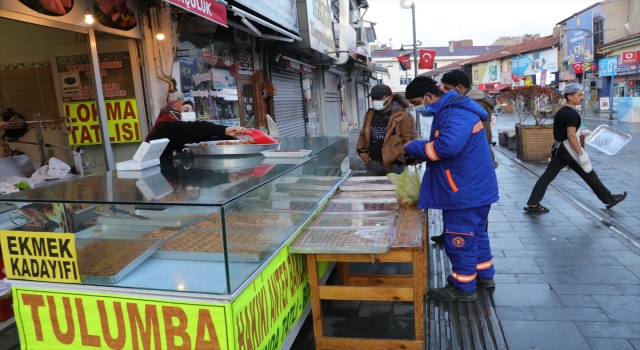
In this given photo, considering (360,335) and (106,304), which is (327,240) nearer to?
(360,335)

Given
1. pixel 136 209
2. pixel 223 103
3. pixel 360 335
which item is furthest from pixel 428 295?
pixel 223 103

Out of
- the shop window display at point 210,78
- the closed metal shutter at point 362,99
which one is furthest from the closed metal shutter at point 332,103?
the shop window display at point 210,78

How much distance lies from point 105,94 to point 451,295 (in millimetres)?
4837

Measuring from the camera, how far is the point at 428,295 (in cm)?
390

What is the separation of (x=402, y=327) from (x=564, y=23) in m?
47.0

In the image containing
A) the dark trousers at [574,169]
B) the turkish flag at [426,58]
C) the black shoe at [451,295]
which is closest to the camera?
the black shoe at [451,295]

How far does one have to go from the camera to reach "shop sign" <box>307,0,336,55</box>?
10.6 metres

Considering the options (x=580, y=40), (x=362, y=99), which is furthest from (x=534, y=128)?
(x=580, y=40)

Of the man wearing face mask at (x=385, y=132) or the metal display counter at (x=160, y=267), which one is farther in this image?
the man wearing face mask at (x=385, y=132)

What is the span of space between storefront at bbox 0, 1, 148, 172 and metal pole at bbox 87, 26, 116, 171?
13 millimetres

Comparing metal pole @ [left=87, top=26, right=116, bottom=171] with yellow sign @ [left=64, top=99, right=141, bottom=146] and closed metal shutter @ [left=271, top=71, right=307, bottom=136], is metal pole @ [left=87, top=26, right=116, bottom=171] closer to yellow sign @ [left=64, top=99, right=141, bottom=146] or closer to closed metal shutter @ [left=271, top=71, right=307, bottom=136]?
yellow sign @ [left=64, top=99, right=141, bottom=146]

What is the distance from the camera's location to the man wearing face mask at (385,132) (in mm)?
5348

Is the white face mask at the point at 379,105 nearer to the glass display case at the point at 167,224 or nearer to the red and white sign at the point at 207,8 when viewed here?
the red and white sign at the point at 207,8

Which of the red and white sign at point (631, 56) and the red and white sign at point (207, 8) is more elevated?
the red and white sign at point (631, 56)
